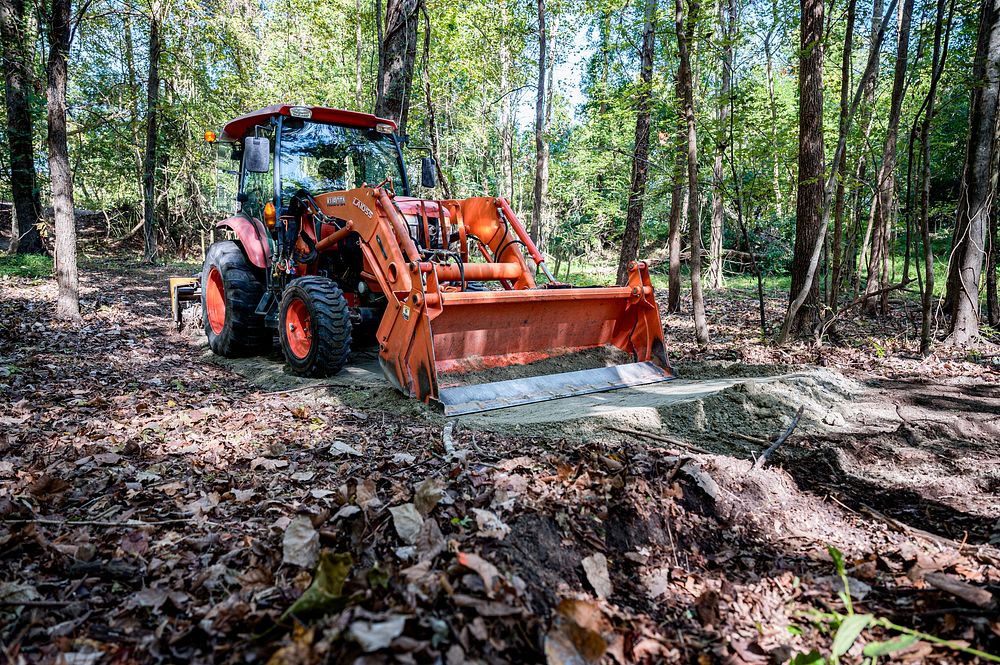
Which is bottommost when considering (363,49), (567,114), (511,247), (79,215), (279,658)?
(279,658)

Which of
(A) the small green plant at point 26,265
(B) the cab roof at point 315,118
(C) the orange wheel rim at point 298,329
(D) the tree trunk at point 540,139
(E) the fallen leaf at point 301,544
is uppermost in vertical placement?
(D) the tree trunk at point 540,139

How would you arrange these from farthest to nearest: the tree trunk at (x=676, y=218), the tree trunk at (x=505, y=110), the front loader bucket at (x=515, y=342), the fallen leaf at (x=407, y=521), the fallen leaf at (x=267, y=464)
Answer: the tree trunk at (x=505, y=110) < the tree trunk at (x=676, y=218) < the front loader bucket at (x=515, y=342) < the fallen leaf at (x=267, y=464) < the fallen leaf at (x=407, y=521)

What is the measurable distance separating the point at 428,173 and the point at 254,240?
7.13ft

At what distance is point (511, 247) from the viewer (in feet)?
20.7

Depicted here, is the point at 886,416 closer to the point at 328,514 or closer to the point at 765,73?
the point at 328,514

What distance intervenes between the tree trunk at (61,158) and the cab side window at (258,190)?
2367mm

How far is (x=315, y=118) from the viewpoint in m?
6.74

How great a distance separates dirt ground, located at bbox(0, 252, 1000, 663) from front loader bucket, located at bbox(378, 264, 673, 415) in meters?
0.27

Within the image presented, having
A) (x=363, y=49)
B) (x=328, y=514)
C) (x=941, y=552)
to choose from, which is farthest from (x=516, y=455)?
(x=363, y=49)

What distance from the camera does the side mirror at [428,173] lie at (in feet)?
22.8

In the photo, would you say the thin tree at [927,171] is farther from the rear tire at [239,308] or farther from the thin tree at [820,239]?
the rear tire at [239,308]

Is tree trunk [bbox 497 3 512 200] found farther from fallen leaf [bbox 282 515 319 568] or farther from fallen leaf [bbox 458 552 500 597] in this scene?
Answer: fallen leaf [bbox 458 552 500 597]

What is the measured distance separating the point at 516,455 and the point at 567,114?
84.7 feet

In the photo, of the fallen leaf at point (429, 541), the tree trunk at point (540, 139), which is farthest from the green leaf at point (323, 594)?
the tree trunk at point (540, 139)
